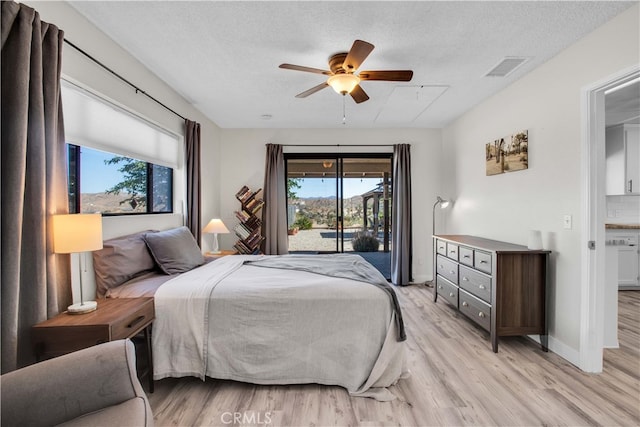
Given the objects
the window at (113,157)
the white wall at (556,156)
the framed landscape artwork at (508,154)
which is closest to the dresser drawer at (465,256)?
the white wall at (556,156)

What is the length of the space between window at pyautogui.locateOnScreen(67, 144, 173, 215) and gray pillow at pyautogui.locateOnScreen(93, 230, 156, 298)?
318mm

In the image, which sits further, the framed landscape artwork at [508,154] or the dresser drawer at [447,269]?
the dresser drawer at [447,269]

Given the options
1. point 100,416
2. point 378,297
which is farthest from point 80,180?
point 378,297

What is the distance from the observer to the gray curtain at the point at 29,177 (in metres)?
1.42

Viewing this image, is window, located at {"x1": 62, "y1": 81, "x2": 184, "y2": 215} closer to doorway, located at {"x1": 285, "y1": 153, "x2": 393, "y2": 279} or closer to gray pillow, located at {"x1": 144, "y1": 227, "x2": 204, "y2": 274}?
gray pillow, located at {"x1": 144, "y1": 227, "x2": 204, "y2": 274}

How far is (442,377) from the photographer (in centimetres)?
216

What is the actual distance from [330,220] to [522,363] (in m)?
3.20

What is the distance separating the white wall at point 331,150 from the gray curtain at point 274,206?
23 centimetres

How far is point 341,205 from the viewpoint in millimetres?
4926

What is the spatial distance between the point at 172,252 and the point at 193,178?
3.98 feet

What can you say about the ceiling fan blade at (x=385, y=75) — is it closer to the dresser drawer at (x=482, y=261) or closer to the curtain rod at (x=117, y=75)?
the dresser drawer at (x=482, y=261)

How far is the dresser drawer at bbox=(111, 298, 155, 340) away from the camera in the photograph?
1592 mm

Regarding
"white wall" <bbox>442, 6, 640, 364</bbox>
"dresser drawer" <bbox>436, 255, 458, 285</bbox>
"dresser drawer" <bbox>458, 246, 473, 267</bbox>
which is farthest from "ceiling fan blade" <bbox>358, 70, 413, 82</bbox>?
"dresser drawer" <bbox>436, 255, 458, 285</bbox>

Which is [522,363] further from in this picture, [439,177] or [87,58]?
[87,58]
